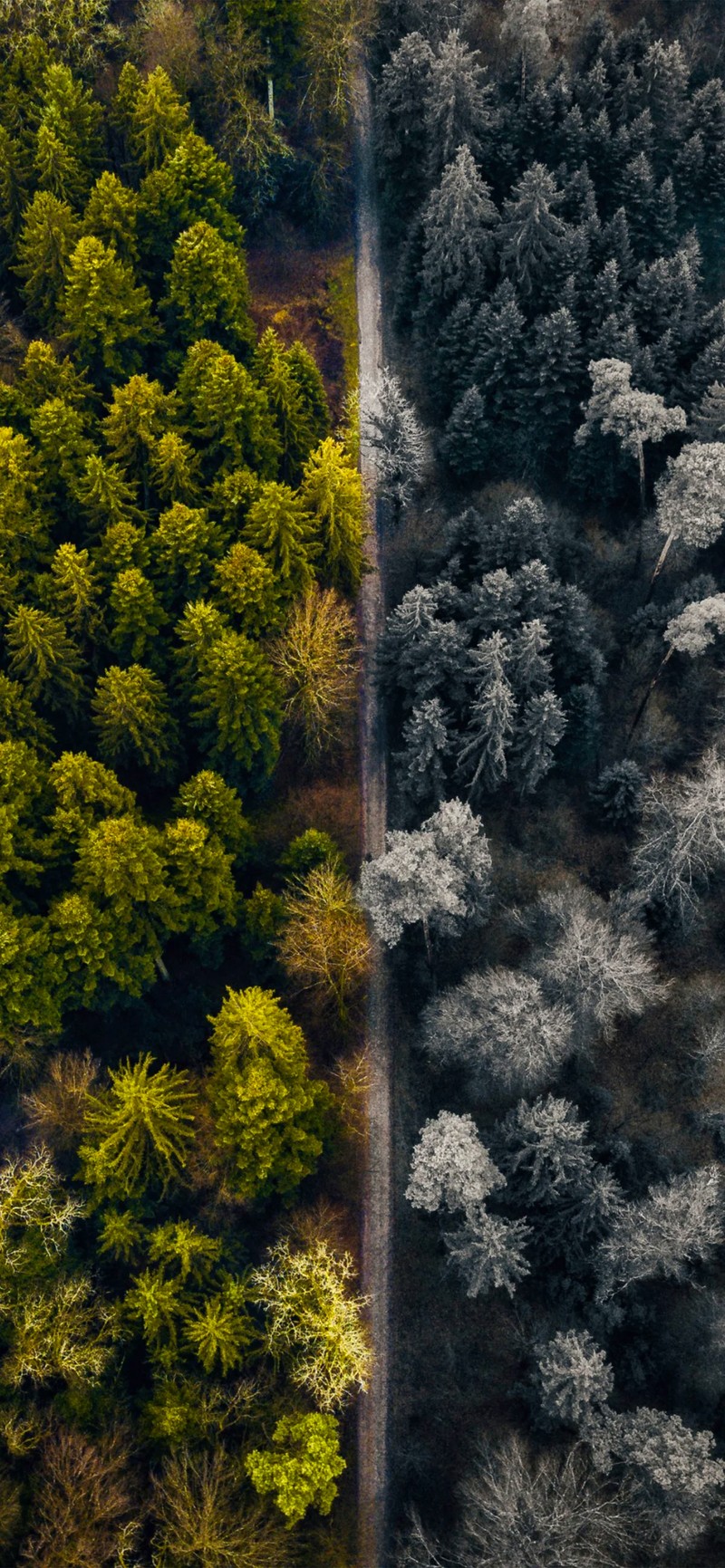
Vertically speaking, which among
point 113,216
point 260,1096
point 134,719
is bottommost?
point 260,1096

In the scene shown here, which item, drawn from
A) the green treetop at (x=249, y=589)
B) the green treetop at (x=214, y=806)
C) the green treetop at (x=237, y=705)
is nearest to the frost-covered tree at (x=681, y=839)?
the green treetop at (x=237, y=705)

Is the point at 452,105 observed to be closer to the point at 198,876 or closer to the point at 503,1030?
the point at 198,876

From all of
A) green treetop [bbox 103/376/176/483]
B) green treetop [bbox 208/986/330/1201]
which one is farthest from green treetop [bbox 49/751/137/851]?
green treetop [bbox 103/376/176/483]

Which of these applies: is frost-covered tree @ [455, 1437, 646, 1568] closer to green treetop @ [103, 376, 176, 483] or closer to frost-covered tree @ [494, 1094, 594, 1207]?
frost-covered tree @ [494, 1094, 594, 1207]

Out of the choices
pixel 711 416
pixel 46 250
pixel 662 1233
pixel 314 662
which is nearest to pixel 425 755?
pixel 314 662

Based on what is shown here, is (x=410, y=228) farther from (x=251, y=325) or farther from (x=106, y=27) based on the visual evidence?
(x=106, y=27)

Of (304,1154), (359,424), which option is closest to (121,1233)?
(304,1154)

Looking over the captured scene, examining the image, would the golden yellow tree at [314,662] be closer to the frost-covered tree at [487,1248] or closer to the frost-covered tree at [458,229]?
the frost-covered tree at [458,229]

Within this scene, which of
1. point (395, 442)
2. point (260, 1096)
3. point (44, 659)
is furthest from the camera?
point (395, 442)
